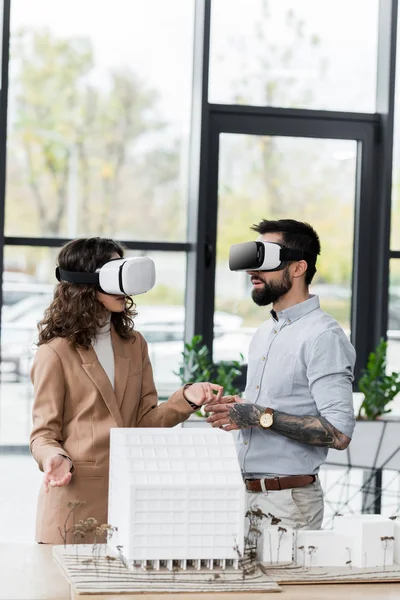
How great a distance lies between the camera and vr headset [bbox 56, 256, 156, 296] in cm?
254

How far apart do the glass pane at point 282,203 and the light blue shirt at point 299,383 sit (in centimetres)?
186

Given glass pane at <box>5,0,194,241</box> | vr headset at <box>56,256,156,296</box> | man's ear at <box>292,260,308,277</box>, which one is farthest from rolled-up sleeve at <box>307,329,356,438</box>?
glass pane at <box>5,0,194,241</box>

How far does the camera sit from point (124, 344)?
2840mm

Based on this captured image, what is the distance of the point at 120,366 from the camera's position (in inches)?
109

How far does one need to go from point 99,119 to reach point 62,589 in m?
2.85

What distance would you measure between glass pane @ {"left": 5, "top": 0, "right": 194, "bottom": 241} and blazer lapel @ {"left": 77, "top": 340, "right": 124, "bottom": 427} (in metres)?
1.90

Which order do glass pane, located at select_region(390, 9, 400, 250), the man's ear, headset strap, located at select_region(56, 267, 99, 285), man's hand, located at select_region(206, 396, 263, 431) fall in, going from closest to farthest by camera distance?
man's hand, located at select_region(206, 396, 263, 431), headset strap, located at select_region(56, 267, 99, 285), the man's ear, glass pane, located at select_region(390, 9, 400, 250)

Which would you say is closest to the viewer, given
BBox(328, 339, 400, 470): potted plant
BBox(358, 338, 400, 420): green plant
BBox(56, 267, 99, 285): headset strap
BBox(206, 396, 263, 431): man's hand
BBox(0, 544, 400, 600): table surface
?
BBox(0, 544, 400, 600): table surface

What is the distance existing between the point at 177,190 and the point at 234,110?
49 cm

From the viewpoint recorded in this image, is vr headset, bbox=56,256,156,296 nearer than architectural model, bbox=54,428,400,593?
No

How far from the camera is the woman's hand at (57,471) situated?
97.9 inches

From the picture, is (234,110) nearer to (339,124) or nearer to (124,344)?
(339,124)

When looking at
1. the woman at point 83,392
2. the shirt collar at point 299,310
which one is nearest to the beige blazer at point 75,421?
the woman at point 83,392

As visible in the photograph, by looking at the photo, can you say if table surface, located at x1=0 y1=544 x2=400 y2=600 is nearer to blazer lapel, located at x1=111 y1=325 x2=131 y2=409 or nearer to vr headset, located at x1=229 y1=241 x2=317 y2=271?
blazer lapel, located at x1=111 y1=325 x2=131 y2=409
